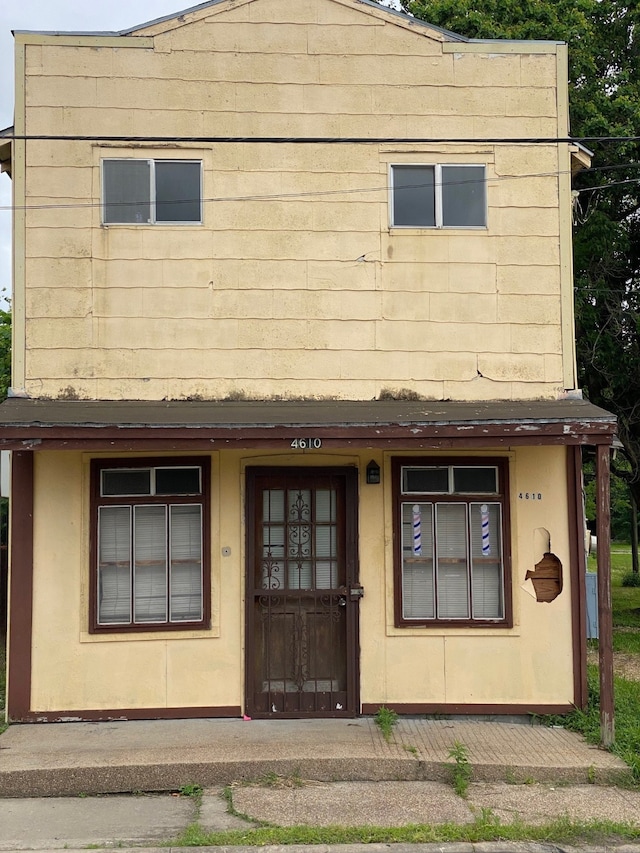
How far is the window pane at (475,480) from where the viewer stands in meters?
8.44

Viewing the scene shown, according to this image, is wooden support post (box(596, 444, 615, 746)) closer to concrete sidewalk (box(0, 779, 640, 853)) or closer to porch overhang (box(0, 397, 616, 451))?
porch overhang (box(0, 397, 616, 451))

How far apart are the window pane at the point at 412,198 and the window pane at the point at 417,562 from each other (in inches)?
111

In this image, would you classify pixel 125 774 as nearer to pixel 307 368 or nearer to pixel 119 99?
pixel 307 368

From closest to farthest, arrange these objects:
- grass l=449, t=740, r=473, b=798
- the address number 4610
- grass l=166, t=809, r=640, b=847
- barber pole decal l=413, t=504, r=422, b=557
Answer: grass l=166, t=809, r=640, b=847
grass l=449, t=740, r=473, b=798
the address number 4610
barber pole decal l=413, t=504, r=422, b=557

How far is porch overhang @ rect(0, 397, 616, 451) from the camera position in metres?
7.27

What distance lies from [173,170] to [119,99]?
0.86m

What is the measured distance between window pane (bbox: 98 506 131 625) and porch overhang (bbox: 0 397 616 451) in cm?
111

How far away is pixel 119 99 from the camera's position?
845 cm

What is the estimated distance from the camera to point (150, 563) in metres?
8.20

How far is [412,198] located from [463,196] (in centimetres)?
51

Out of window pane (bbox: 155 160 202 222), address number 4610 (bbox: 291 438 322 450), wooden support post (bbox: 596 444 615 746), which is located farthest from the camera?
window pane (bbox: 155 160 202 222)

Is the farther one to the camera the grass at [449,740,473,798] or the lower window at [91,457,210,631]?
the lower window at [91,457,210,631]

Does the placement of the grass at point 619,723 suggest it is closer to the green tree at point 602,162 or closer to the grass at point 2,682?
the grass at point 2,682

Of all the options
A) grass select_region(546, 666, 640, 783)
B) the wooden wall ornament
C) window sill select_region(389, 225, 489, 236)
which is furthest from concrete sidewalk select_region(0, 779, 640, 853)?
window sill select_region(389, 225, 489, 236)
